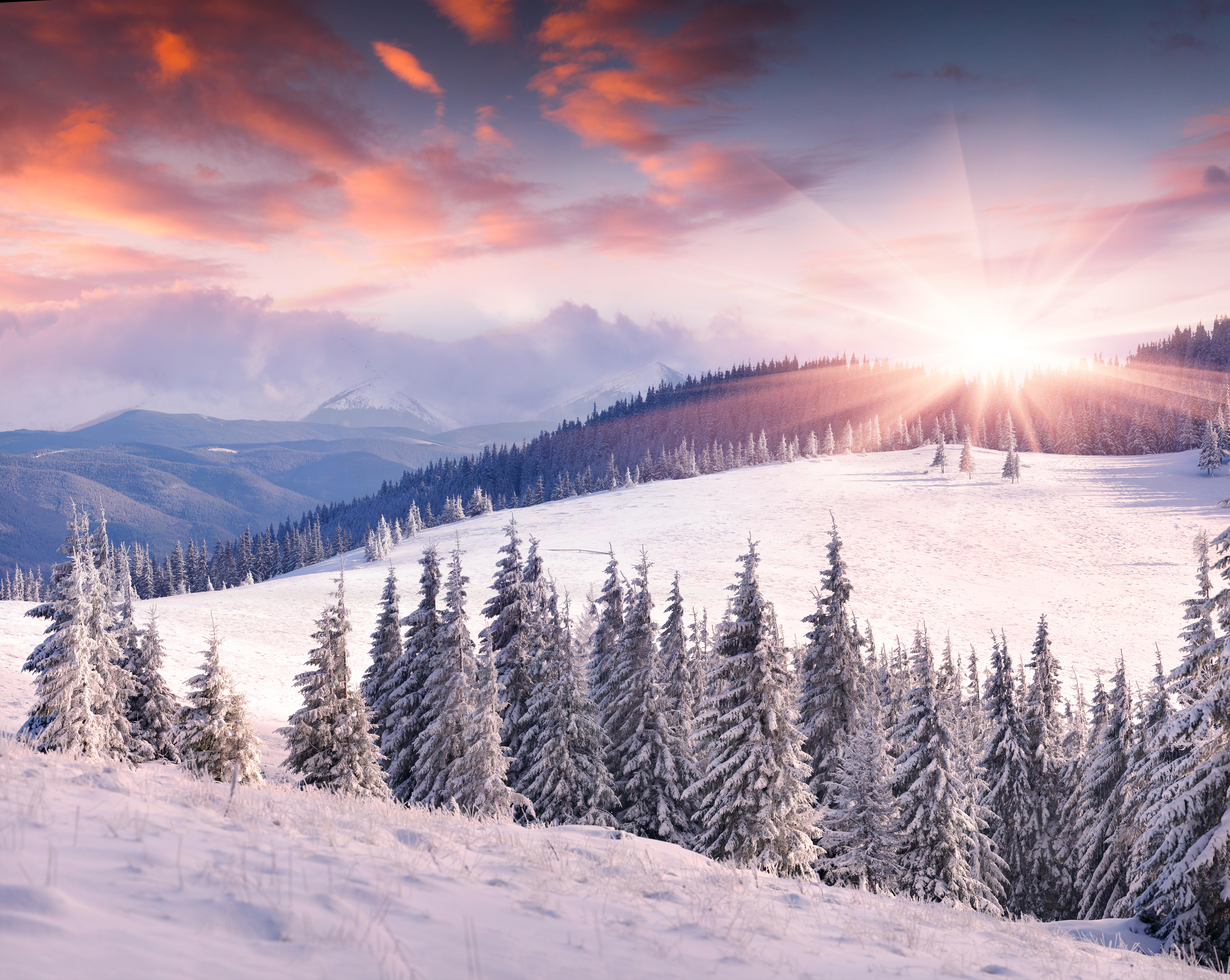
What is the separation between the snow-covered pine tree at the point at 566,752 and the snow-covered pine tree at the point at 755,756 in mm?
4288

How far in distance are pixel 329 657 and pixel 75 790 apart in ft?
53.9

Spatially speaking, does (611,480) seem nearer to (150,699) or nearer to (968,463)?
(968,463)

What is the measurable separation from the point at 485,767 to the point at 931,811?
46.5 ft

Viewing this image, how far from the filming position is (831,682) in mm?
27047

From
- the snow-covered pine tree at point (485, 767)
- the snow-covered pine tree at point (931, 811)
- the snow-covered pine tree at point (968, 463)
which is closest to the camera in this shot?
the snow-covered pine tree at point (931, 811)

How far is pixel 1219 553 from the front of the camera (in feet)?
49.8

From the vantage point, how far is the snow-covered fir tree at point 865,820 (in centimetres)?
2234

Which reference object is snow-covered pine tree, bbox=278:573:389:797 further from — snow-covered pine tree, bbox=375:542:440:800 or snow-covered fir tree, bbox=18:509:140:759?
snow-covered fir tree, bbox=18:509:140:759

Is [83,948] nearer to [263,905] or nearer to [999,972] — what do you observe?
[263,905]

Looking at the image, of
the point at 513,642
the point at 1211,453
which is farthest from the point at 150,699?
the point at 1211,453

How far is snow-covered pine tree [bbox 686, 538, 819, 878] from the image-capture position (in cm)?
2061

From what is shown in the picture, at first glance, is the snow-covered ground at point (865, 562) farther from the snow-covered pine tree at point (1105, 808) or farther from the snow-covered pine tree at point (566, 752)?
the snow-covered pine tree at point (1105, 808)

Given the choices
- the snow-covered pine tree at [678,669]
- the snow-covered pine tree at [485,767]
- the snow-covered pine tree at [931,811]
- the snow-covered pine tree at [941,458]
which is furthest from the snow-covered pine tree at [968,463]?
the snow-covered pine tree at [485,767]

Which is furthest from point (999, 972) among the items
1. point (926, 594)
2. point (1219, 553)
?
point (926, 594)
